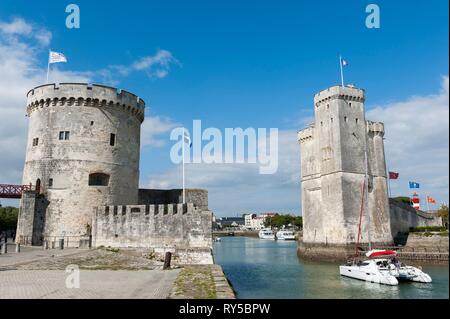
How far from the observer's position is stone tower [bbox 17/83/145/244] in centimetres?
2473

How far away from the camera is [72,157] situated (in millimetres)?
25266

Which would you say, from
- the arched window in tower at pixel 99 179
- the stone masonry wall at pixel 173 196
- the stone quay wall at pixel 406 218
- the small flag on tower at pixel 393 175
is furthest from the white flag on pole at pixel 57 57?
the small flag on tower at pixel 393 175

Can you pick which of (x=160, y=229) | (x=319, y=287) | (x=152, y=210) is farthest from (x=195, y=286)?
(x=319, y=287)

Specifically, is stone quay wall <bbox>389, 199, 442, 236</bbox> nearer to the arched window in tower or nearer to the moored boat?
the moored boat

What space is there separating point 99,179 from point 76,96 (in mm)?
6168

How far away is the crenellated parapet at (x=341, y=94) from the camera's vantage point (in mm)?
40656

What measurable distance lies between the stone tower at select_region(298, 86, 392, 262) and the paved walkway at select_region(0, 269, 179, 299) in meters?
28.1

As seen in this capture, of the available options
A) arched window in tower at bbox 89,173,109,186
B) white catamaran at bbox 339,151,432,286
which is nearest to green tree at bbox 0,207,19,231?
arched window in tower at bbox 89,173,109,186

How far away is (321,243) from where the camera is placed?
40.7 meters

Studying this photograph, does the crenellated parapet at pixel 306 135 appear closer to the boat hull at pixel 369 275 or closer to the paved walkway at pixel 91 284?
the boat hull at pixel 369 275

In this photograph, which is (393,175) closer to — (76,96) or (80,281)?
(76,96)
